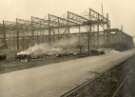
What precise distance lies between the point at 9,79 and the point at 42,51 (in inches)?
336

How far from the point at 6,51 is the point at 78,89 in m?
8.86

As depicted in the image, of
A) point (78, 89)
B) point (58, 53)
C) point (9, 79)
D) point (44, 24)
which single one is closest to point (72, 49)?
point (58, 53)

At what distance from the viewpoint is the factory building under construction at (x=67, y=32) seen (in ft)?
56.0

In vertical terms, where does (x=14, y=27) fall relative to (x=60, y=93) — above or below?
above

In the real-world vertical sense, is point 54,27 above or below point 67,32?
above

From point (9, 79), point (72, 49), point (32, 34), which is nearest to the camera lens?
point (9, 79)

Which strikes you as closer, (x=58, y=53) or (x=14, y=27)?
(x=58, y=53)

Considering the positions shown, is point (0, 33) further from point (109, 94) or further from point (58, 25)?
point (109, 94)

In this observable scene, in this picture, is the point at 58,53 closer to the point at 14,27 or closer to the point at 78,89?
the point at 14,27

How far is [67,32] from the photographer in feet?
63.2

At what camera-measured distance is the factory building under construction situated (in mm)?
17062

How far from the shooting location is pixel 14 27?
16891 mm

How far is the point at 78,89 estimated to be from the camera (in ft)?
13.2

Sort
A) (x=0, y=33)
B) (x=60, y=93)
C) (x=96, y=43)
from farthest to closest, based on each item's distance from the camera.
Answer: (x=96, y=43), (x=0, y=33), (x=60, y=93)
